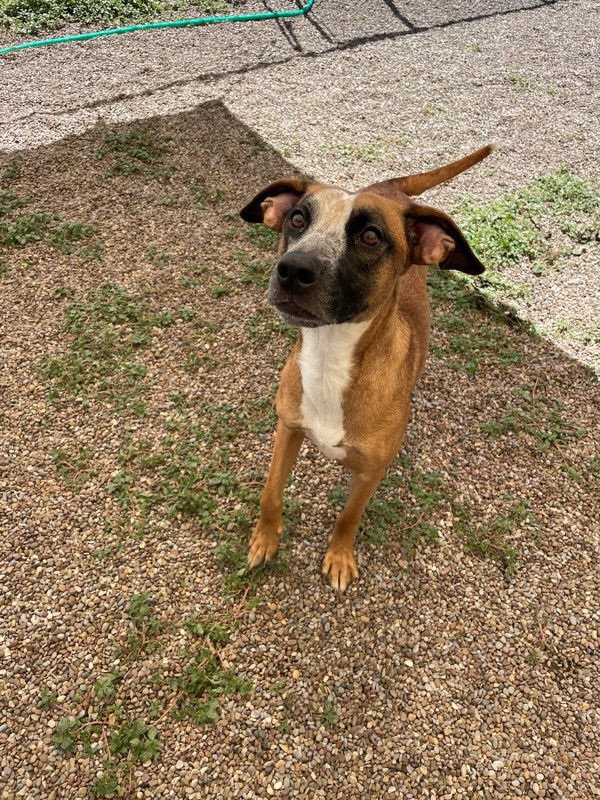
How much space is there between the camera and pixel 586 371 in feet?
16.2

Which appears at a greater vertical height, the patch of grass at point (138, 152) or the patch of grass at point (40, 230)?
the patch of grass at point (138, 152)

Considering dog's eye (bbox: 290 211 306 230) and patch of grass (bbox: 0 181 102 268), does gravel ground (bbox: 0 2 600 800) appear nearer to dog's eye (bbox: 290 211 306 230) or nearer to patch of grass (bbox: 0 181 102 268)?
patch of grass (bbox: 0 181 102 268)

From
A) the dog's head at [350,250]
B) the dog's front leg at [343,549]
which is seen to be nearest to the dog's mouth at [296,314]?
the dog's head at [350,250]

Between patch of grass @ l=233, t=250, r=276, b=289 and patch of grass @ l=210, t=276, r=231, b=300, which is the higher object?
patch of grass @ l=233, t=250, r=276, b=289

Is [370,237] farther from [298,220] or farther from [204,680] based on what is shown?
[204,680]

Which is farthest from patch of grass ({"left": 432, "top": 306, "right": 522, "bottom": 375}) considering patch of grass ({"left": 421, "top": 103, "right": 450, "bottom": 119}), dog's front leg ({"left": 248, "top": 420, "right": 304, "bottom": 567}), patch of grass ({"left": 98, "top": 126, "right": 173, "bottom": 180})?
patch of grass ({"left": 421, "top": 103, "right": 450, "bottom": 119})

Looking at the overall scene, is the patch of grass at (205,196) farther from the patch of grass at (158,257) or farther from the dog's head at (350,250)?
the dog's head at (350,250)

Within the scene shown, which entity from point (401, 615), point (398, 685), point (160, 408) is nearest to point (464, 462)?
point (401, 615)

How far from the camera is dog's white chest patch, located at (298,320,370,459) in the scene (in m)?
2.66

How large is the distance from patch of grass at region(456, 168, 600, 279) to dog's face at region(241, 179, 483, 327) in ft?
11.4

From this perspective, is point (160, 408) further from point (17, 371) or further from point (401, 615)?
point (401, 615)

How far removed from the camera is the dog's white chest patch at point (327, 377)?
2.66 m

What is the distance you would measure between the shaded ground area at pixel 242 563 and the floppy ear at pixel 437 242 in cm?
179

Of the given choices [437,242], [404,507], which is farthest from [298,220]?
[404,507]
